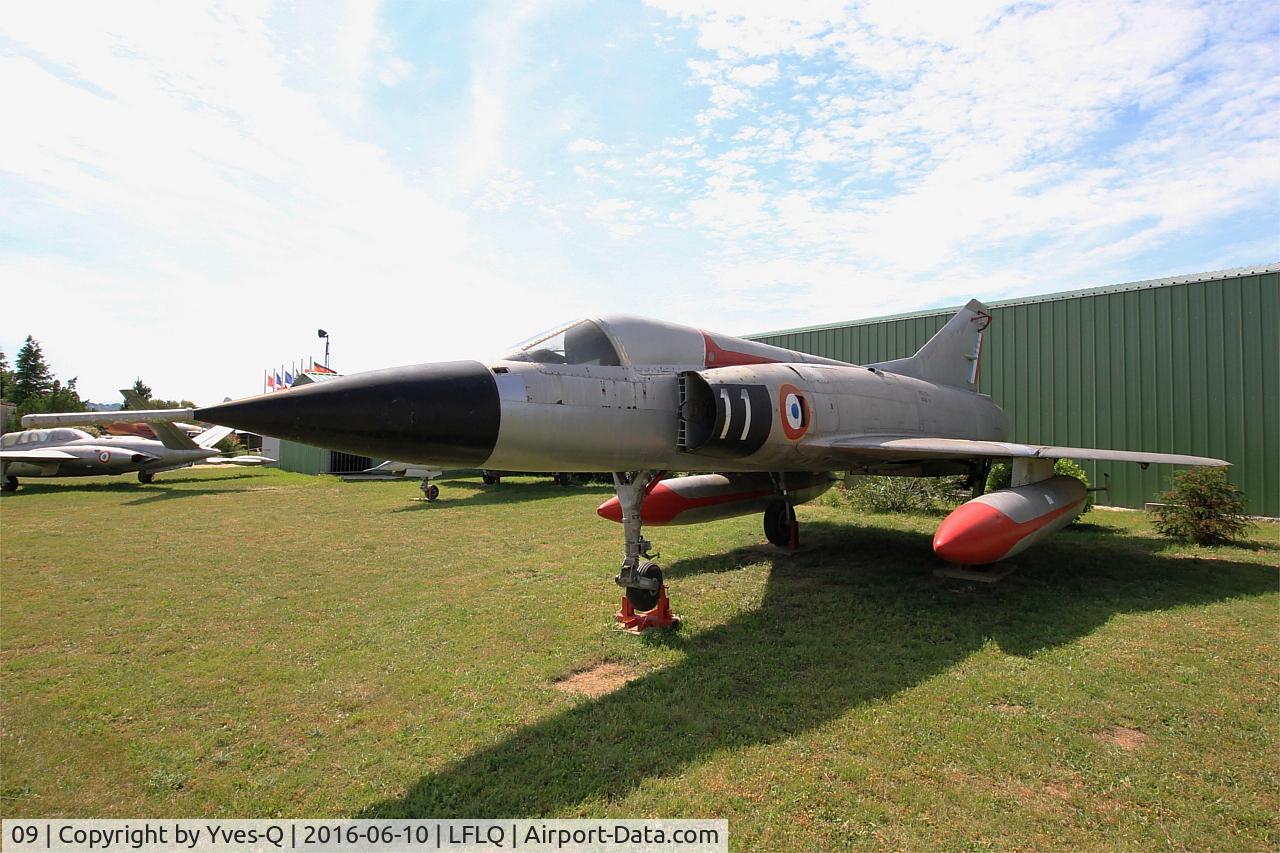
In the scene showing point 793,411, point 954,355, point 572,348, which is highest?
point 954,355

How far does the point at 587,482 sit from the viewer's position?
72.6 feet

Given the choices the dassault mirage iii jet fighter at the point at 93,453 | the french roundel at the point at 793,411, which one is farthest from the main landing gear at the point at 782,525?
the dassault mirage iii jet fighter at the point at 93,453

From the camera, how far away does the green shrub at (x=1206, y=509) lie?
963cm

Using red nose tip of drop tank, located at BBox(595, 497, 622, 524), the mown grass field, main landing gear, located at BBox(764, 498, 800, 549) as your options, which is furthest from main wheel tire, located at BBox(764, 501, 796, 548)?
red nose tip of drop tank, located at BBox(595, 497, 622, 524)

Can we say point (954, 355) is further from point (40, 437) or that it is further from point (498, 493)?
point (40, 437)

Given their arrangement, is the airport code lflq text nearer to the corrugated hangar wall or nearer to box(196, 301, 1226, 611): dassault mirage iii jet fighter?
box(196, 301, 1226, 611): dassault mirage iii jet fighter

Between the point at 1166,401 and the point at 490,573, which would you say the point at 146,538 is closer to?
the point at 490,573

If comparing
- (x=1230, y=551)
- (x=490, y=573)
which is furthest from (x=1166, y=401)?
(x=490, y=573)

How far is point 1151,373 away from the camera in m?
13.5

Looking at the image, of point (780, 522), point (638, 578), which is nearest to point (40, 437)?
point (780, 522)

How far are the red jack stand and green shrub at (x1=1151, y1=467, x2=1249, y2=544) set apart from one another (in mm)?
9167

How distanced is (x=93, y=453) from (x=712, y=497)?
24.3m

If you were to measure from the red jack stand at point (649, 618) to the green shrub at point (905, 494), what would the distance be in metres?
8.54

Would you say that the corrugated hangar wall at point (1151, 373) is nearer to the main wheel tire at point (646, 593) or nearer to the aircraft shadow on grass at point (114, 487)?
the main wheel tire at point (646, 593)
